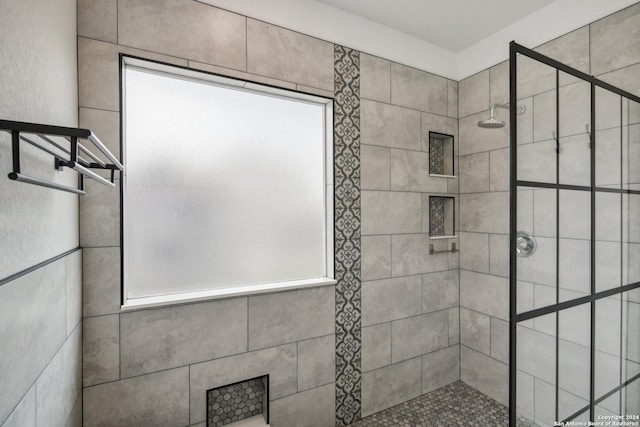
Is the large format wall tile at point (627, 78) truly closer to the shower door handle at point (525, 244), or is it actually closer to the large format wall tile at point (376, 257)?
the shower door handle at point (525, 244)

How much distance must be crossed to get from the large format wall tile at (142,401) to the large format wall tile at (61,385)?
0.40 feet

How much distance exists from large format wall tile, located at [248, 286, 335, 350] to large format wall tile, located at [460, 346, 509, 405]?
50.2 inches

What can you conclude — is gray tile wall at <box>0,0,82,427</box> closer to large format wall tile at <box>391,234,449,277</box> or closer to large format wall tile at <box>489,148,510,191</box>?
large format wall tile at <box>391,234,449,277</box>

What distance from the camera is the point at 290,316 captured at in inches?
72.5

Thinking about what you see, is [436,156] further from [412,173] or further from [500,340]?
[500,340]

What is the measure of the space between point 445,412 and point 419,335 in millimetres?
507

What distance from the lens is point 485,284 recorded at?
2.36 m

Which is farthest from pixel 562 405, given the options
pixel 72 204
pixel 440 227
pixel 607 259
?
pixel 72 204

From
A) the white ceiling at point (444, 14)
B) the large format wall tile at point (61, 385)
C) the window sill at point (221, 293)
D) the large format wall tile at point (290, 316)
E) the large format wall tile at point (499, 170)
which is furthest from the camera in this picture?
the large format wall tile at point (499, 170)

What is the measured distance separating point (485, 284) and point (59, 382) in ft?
8.24

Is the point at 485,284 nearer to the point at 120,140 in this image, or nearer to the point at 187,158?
the point at 187,158

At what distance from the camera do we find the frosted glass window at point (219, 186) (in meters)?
1.60

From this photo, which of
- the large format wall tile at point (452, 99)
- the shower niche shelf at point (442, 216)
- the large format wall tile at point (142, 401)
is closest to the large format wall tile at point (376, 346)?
the shower niche shelf at point (442, 216)

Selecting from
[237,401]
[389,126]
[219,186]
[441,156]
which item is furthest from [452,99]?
[237,401]
